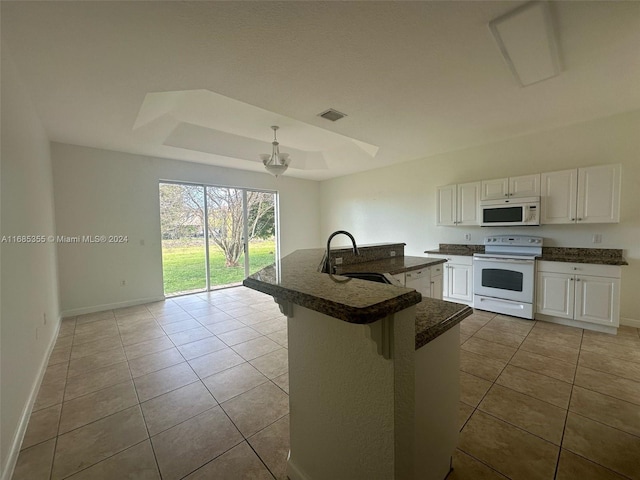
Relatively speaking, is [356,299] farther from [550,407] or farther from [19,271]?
[19,271]

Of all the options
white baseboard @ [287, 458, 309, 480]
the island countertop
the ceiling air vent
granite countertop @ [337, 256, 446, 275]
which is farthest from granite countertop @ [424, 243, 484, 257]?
white baseboard @ [287, 458, 309, 480]

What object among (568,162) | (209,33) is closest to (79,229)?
(209,33)

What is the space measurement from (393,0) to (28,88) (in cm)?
316

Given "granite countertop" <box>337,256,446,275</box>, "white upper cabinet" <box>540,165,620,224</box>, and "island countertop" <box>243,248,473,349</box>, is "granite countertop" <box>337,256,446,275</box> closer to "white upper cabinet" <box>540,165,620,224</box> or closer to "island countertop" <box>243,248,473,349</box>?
"island countertop" <box>243,248,473,349</box>

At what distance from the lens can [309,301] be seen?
2.64 ft

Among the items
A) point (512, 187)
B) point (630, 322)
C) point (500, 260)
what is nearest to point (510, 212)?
point (512, 187)

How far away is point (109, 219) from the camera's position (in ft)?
Answer: 13.8

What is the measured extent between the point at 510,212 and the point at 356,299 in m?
3.93

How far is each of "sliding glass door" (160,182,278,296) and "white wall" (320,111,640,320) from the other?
A: 209 centimetres

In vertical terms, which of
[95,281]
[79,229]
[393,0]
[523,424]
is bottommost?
[523,424]

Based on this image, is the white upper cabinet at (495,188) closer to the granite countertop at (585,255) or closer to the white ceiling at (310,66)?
the white ceiling at (310,66)

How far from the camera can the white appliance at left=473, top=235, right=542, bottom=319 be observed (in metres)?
3.48

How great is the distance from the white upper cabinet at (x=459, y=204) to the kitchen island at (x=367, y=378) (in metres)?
3.35

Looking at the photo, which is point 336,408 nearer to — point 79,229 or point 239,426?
point 239,426
